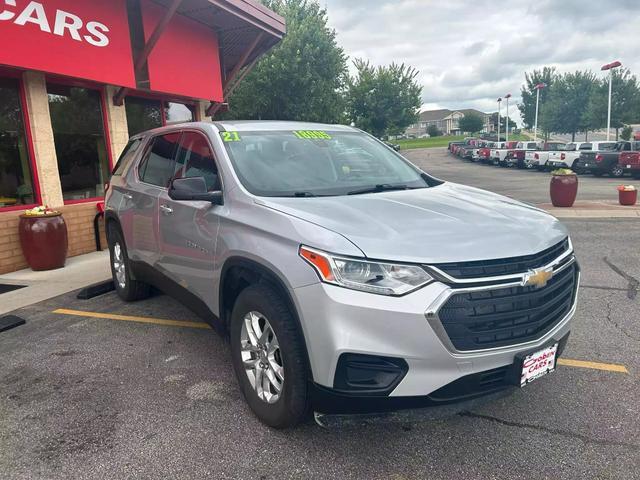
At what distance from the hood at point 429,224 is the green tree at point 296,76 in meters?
20.1

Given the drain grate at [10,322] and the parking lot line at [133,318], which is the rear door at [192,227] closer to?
the parking lot line at [133,318]

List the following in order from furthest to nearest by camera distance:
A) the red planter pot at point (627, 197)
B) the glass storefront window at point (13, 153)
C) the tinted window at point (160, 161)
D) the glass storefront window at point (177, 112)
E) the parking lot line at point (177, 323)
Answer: the red planter pot at point (627, 197)
the glass storefront window at point (177, 112)
the glass storefront window at point (13, 153)
the tinted window at point (160, 161)
the parking lot line at point (177, 323)

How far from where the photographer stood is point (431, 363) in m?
2.27

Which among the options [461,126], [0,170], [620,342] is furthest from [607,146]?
[461,126]

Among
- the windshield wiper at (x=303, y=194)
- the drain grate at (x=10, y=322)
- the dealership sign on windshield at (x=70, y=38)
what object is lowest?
the drain grate at (x=10, y=322)

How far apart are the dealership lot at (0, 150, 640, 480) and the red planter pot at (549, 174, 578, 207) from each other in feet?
27.7

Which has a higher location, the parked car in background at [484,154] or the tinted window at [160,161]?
the tinted window at [160,161]

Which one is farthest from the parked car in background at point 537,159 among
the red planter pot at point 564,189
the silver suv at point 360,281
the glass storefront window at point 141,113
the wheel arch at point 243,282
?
the wheel arch at point 243,282

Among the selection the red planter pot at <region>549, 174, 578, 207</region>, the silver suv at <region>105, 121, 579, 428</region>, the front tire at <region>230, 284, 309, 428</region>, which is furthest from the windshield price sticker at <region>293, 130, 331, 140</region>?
the red planter pot at <region>549, 174, 578, 207</region>

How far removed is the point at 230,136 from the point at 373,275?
1845 millimetres

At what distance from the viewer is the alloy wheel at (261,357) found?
108 inches

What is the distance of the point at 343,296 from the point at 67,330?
3.63 metres

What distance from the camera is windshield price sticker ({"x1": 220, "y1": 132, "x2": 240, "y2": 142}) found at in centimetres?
357

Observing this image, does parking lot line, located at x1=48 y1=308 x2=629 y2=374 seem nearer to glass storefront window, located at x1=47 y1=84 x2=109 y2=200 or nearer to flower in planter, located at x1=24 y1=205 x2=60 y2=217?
flower in planter, located at x1=24 y1=205 x2=60 y2=217
